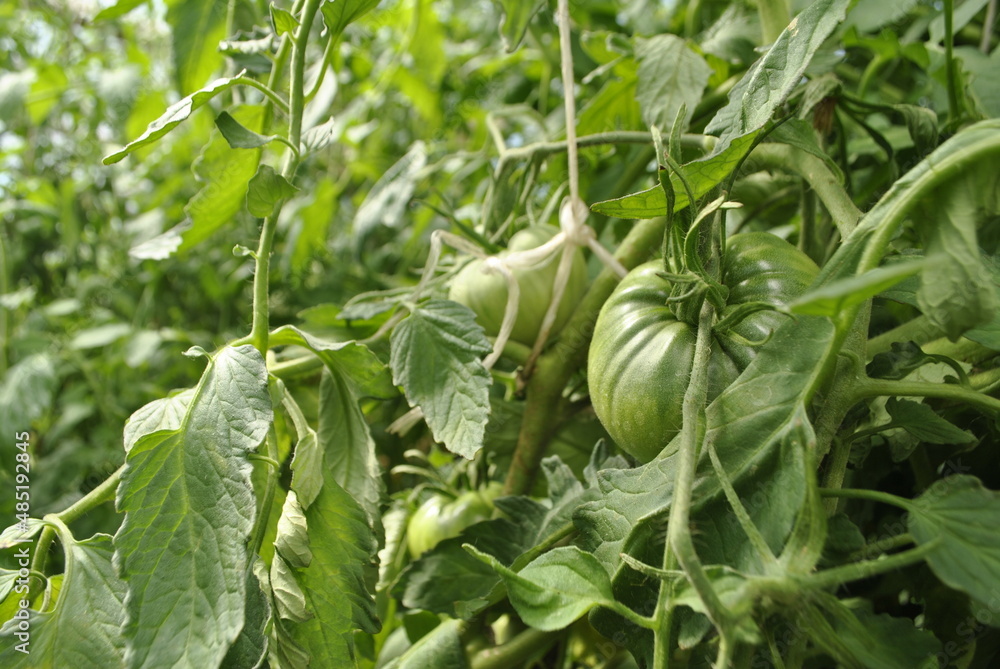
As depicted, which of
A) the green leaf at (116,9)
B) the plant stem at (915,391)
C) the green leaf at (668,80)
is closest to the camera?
the plant stem at (915,391)

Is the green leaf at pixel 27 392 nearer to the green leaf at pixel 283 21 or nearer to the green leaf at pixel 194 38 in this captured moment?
the green leaf at pixel 194 38

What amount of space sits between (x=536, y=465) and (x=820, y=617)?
1.23 feet

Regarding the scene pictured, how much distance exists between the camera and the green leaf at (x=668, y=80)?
594mm

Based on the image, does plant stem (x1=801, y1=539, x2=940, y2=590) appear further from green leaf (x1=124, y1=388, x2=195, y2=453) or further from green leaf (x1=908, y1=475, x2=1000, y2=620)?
green leaf (x1=124, y1=388, x2=195, y2=453)

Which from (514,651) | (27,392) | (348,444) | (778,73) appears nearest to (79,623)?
(348,444)

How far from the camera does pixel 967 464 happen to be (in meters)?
0.50

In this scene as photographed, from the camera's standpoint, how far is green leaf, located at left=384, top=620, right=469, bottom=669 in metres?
0.55

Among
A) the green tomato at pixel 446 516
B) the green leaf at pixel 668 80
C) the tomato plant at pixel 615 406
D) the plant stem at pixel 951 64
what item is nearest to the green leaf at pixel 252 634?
the tomato plant at pixel 615 406

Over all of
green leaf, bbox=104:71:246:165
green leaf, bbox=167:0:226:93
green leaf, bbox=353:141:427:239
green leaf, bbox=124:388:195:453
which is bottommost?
green leaf, bbox=353:141:427:239

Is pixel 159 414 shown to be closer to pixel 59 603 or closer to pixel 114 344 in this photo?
pixel 59 603

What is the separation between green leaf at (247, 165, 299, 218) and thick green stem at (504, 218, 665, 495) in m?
0.26

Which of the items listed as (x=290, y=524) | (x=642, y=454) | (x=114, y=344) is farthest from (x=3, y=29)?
(x=642, y=454)

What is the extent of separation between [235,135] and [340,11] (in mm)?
134

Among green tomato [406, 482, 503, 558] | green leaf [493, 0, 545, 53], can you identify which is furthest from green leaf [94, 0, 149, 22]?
green tomato [406, 482, 503, 558]
